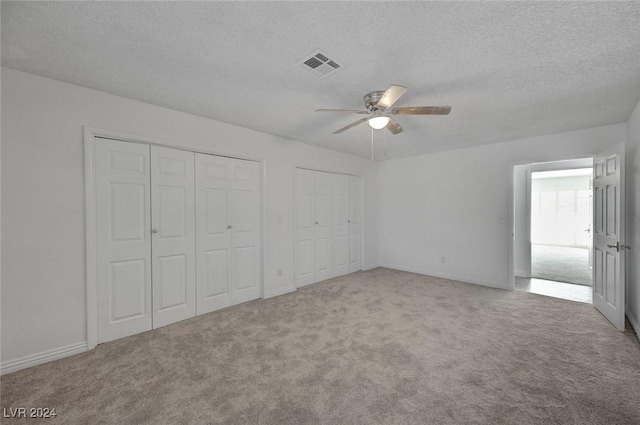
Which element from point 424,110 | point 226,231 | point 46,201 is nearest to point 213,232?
point 226,231

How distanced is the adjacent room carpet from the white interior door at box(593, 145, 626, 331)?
170cm

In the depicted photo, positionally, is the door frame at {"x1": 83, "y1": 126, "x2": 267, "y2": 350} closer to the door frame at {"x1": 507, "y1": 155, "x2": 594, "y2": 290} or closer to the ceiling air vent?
the ceiling air vent

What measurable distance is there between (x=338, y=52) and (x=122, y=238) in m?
2.75

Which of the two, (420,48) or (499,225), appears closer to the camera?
(420,48)

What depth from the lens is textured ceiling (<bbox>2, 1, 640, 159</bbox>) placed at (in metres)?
1.48

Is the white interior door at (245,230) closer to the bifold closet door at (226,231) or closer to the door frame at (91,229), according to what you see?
the bifold closet door at (226,231)

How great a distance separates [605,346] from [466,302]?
1.33m

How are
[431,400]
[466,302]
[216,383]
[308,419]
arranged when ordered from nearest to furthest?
[308,419] < [431,400] < [216,383] < [466,302]

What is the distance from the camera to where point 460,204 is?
4.77m

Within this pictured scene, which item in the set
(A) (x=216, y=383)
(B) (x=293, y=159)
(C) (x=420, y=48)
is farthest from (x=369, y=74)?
(A) (x=216, y=383)

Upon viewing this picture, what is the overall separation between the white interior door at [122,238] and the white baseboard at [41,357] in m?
0.18

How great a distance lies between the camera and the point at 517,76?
2180mm

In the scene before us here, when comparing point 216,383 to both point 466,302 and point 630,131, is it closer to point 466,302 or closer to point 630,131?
point 466,302

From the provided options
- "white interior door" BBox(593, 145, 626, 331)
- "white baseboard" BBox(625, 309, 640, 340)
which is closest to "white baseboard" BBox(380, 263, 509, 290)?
"white interior door" BBox(593, 145, 626, 331)
